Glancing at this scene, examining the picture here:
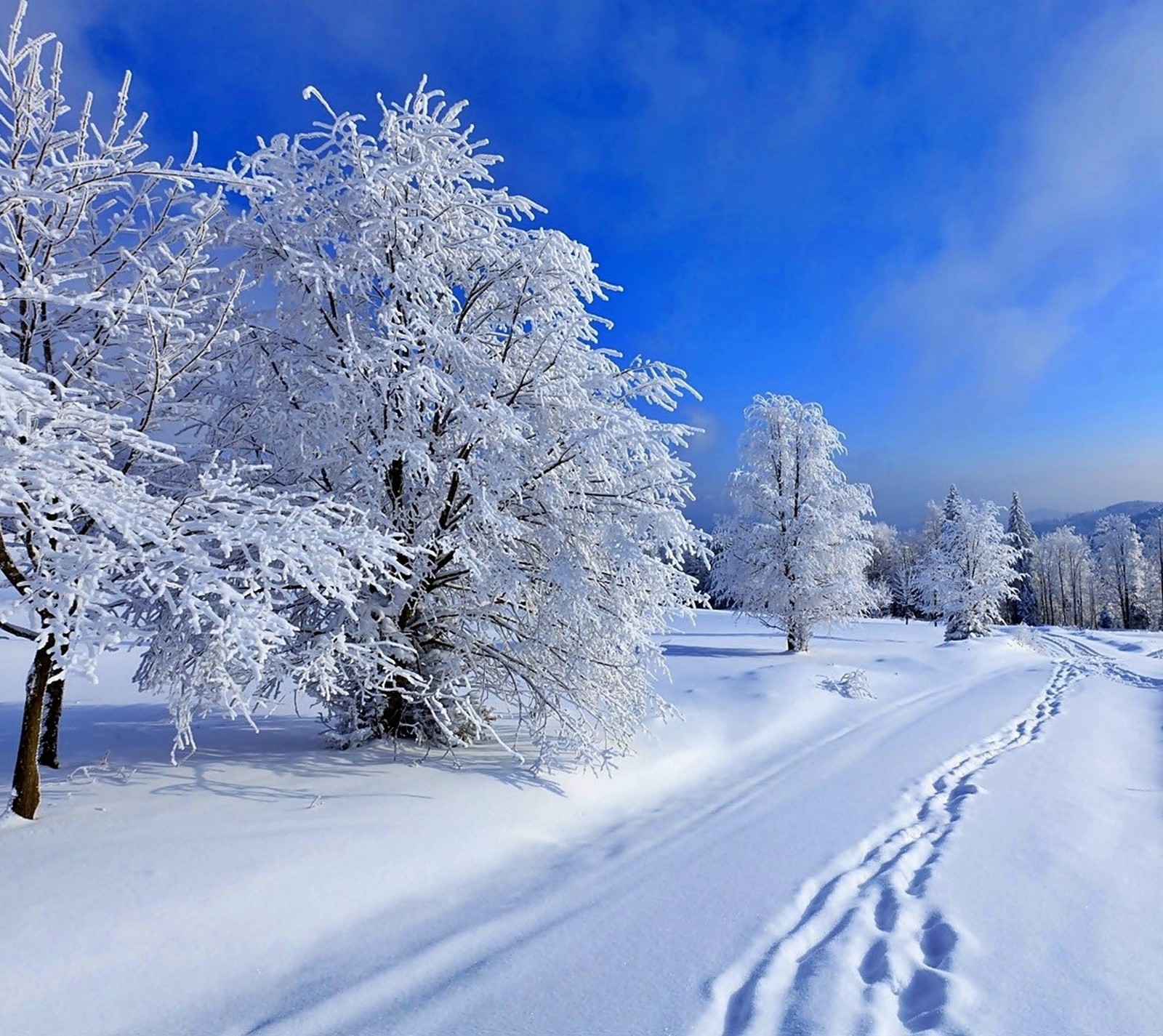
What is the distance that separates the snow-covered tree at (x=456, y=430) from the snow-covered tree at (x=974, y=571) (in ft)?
99.4

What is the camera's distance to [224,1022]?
10.5ft

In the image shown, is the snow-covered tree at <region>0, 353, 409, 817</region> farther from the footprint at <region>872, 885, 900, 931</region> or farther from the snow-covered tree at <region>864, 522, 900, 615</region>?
the snow-covered tree at <region>864, 522, 900, 615</region>

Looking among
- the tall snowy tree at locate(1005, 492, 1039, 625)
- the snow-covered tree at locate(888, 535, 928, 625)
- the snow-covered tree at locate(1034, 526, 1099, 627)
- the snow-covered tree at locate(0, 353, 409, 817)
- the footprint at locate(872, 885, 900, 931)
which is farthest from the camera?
the snow-covered tree at locate(1034, 526, 1099, 627)

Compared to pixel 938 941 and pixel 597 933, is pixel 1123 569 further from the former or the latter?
pixel 597 933

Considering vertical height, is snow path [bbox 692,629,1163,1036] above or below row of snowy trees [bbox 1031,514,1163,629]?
below

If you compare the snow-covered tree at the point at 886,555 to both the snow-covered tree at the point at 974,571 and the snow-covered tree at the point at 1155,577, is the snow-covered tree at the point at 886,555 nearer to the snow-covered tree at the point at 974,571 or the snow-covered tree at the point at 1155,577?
the snow-covered tree at the point at 1155,577

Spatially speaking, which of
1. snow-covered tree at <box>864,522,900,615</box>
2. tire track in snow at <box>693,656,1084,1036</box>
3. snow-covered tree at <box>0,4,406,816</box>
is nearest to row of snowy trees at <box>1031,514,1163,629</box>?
snow-covered tree at <box>864,522,900,615</box>

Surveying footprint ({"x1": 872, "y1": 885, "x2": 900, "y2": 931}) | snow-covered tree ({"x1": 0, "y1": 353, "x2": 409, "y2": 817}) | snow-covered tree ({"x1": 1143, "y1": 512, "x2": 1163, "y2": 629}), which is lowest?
footprint ({"x1": 872, "y1": 885, "x2": 900, "y2": 931})

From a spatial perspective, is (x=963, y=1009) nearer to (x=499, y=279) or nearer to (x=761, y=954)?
(x=761, y=954)

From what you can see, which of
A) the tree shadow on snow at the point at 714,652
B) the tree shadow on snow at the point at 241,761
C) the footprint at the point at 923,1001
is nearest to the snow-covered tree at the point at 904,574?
the tree shadow on snow at the point at 714,652

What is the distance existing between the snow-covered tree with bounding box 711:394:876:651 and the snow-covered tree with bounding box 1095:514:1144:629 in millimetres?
57379

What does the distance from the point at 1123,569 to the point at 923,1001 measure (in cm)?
7600

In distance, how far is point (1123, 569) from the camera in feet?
201

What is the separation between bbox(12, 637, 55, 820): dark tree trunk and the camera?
4.67 metres
